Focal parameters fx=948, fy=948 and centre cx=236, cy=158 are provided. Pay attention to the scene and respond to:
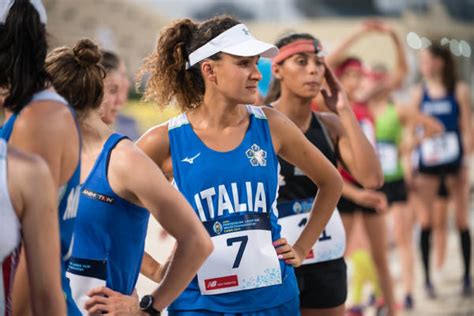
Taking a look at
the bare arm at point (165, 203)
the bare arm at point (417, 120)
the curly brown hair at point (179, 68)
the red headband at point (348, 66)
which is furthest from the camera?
the bare arm at point (417, 120)

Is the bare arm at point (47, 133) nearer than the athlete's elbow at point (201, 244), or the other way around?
the bare arm at point (47, 133)

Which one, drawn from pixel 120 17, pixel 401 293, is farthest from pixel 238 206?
pixel 120 17

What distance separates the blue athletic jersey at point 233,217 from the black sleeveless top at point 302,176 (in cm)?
90

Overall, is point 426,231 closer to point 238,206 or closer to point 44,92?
point 238,206

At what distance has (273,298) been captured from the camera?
3.55 m

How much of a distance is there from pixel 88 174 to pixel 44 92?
0.52 meters

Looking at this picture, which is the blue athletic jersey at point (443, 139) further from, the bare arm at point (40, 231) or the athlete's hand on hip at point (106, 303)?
the bare arm at point (40, 231)

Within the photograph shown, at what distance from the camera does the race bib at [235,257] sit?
11.4 feet

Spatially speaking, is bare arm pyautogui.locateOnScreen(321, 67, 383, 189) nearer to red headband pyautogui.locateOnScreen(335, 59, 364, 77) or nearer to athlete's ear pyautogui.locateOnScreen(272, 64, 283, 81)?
athlete's ear pyautogui.locateOnScreen(272, 64, 283, 81)

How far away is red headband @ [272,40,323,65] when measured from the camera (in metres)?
4.62

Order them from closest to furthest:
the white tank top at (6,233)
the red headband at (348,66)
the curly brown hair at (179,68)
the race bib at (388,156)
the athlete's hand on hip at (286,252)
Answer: the white tank top at (6,233)
the athlete's hand on hip at (286,252)
the curly brown hair at (179,68)
the red headband at (348,66)
the race bib at (388,156)

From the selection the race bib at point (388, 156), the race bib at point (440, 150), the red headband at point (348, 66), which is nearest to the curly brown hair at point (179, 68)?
the red headband at point (348, 66)

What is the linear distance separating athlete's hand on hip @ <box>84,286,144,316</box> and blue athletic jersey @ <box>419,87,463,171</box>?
285 inches

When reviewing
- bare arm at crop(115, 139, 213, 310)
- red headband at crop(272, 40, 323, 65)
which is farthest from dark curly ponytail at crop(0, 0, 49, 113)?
red headband at crop(272, 40, 323, 65)
